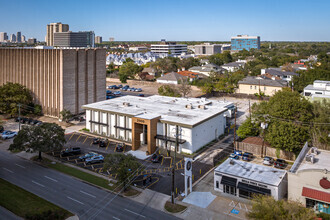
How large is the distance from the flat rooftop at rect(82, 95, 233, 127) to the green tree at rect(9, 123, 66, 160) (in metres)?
11.4

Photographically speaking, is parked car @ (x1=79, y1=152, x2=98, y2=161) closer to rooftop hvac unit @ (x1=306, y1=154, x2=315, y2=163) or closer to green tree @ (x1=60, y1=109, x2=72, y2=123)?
green tree @ (x1=60, y1=109, x2=72, y2=123)

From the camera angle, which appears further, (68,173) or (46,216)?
(68,173)

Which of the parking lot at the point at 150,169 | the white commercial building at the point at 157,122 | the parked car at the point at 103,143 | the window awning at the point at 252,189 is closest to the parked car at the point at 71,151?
the parking lot at the point at 150,169

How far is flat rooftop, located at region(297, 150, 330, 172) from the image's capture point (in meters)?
29.7

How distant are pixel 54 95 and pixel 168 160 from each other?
32.4 m

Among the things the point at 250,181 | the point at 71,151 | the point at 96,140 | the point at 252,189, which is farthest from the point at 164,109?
the point at 252,189

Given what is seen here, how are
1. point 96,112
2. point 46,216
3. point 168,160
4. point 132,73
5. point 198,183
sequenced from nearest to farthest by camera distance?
point 46,216 → point 198,183 → point 168,160 → point 96,112 → point 132,73

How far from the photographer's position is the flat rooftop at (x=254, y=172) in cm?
2993

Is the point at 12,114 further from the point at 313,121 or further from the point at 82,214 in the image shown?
the point at 313,121

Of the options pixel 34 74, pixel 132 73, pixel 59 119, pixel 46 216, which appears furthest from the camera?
pixel 132 73

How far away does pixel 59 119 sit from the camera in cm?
5803

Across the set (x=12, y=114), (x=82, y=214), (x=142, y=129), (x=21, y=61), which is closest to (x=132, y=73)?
(x=21, y=61)

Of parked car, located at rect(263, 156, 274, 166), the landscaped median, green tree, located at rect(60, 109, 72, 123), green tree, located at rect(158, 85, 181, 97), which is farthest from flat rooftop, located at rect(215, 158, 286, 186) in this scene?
green tree, located at rect(158, 85, 181, 97)

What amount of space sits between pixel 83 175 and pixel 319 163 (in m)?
27.0
